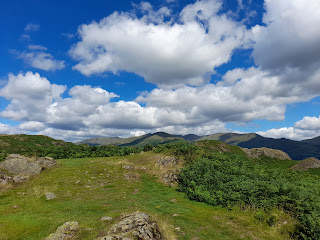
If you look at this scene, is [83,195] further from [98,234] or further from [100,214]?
[98,234]

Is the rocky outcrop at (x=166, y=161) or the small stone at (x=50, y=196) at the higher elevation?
the rocky outcrop at (x=166, y=161)

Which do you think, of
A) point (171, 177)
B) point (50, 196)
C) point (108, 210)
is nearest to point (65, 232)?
point (108, 210)

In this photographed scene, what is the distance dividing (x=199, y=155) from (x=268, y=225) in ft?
77.3

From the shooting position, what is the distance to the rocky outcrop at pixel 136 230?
436 inches

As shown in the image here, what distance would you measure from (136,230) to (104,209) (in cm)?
798

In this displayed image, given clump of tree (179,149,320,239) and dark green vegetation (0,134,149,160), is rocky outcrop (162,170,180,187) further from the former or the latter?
dark green vegetation (0,134,149,160)

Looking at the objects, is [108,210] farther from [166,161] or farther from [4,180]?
[166,161]

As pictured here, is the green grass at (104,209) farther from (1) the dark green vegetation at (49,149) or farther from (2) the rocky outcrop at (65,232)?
(1) the dark green vegetation at (49,149)

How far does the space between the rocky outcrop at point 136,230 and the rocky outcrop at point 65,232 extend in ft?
8.70

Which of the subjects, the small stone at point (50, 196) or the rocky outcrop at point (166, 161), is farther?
the rocky outcrop at point (166, 161)

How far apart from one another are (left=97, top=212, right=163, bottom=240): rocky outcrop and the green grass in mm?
841

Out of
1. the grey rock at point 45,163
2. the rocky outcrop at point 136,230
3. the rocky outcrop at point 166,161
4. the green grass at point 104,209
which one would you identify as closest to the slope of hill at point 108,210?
the green grass at point 104,209

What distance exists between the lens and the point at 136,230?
11.8 meters

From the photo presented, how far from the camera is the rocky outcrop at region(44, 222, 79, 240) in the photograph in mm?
11375
